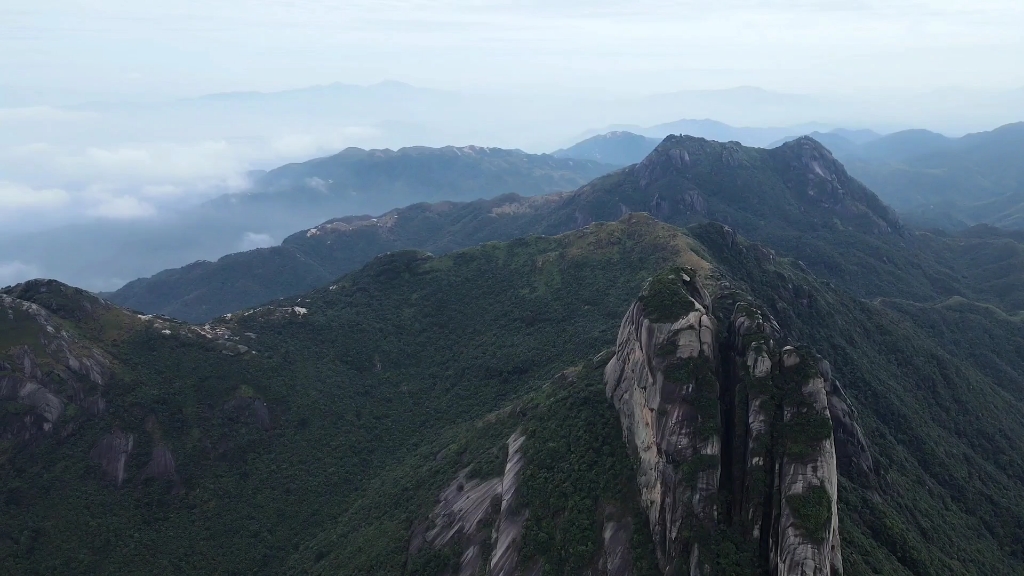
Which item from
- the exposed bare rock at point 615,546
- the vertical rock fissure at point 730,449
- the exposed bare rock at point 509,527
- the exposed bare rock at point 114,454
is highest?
the vertical rock fissure at point 730,449

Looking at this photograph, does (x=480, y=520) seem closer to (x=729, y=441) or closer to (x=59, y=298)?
(x=729, y=441)

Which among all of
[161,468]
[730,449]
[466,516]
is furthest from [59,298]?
[730,449]

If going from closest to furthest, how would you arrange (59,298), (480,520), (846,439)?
(480,520) < (846,439) < (59,298)

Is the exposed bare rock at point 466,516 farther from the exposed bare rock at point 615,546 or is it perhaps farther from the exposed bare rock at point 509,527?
the exposed bare rock at point 615,546

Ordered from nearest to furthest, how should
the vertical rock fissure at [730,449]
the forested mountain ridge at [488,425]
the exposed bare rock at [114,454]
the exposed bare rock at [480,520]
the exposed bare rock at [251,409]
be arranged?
the vertical rock fissure at [730,449] < the forested mountain ridge at [488,425] < the exposed bare rock at [480,520] < the exposed bare rock at [114,454] < the exposed bare rock at [251,409]

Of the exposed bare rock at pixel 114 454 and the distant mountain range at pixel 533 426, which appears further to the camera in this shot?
the exposed bare rock at pixel 114 454

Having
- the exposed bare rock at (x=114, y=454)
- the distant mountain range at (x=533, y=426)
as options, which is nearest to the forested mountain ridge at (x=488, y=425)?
the exposed bare rock at (x=114, y=454)
